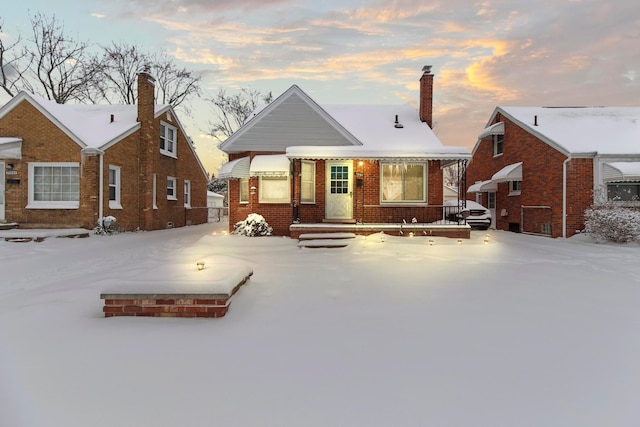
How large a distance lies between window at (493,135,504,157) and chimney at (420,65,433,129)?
6.10m

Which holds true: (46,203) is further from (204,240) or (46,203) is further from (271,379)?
(271,379)

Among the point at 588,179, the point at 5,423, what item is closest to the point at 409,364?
the point at 5,423

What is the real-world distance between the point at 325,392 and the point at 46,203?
17798mm

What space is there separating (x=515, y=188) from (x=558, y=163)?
13.8 feet

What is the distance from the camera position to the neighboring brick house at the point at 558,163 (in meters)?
15.6

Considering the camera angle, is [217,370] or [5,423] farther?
Result: [217,370]

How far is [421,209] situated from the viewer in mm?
15938

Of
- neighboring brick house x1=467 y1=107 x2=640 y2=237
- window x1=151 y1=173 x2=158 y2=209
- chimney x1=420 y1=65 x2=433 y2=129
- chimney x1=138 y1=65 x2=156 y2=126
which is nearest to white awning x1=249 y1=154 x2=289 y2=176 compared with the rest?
chimney x1=138 y1=65 x2=156 y2=126

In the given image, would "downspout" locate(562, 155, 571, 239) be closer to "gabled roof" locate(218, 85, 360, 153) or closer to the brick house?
the brick house

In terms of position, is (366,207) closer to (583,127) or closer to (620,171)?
(620,171)

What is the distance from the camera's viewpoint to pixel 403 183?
635 inches

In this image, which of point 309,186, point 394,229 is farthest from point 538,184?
point 309,186

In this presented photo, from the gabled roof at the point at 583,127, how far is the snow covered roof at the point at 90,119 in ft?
65.5

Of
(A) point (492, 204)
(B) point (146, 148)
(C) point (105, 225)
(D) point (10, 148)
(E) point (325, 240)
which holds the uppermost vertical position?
(B) point (146, 148)
